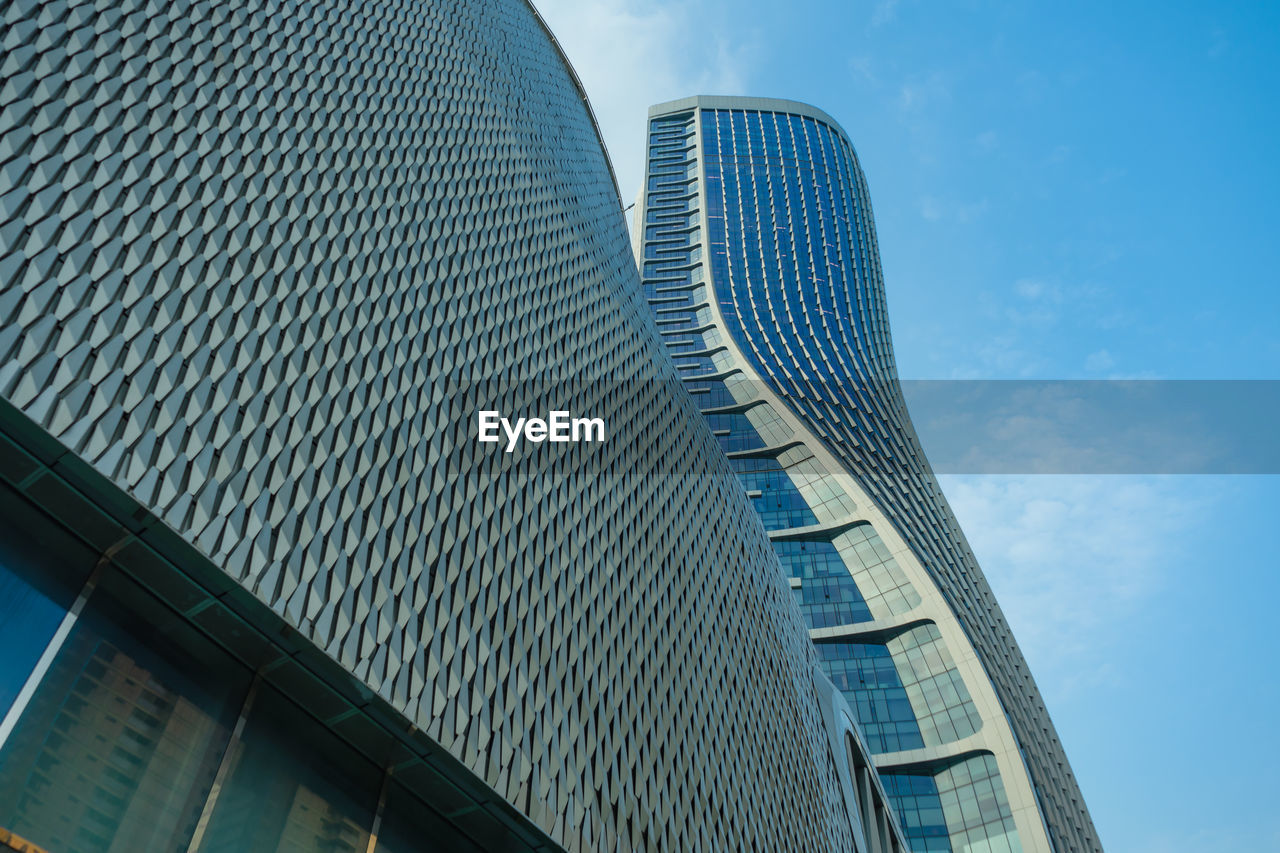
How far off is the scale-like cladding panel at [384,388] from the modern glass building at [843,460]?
31.0 metres

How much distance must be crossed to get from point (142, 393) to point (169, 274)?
8.13ft

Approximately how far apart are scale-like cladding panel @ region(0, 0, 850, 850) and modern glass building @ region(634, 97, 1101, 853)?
102ft

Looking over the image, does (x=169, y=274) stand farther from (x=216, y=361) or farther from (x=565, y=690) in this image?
(x=565, y=690)

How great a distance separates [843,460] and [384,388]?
204ft

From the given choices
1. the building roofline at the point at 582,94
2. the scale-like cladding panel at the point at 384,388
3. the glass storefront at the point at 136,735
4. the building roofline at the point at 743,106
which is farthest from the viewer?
the building roofline at the point at 743,106

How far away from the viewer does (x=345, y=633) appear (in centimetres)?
1371

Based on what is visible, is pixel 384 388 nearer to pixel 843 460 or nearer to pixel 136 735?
pixel 136 735

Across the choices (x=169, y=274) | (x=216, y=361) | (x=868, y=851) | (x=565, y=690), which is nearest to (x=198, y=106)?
(x=169, y=274)

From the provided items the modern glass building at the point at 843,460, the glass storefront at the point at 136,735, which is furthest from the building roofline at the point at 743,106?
the glass storefront at the point at 136,735

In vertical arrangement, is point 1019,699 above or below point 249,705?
above

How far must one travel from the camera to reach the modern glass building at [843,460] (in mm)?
58156

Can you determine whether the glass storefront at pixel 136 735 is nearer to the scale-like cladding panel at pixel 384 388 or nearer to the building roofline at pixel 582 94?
the scale-like cladding panel at pixel 384 388

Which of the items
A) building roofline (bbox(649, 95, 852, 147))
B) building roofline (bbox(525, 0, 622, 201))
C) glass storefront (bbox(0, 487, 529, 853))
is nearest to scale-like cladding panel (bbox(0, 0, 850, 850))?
glass storefront (bbox(0, 487, 529, 853))

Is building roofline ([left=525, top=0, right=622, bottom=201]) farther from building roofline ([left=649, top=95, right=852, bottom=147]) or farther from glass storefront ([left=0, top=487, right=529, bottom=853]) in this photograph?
building roofline ([left=649, top=95, right=852, bottom=147])
